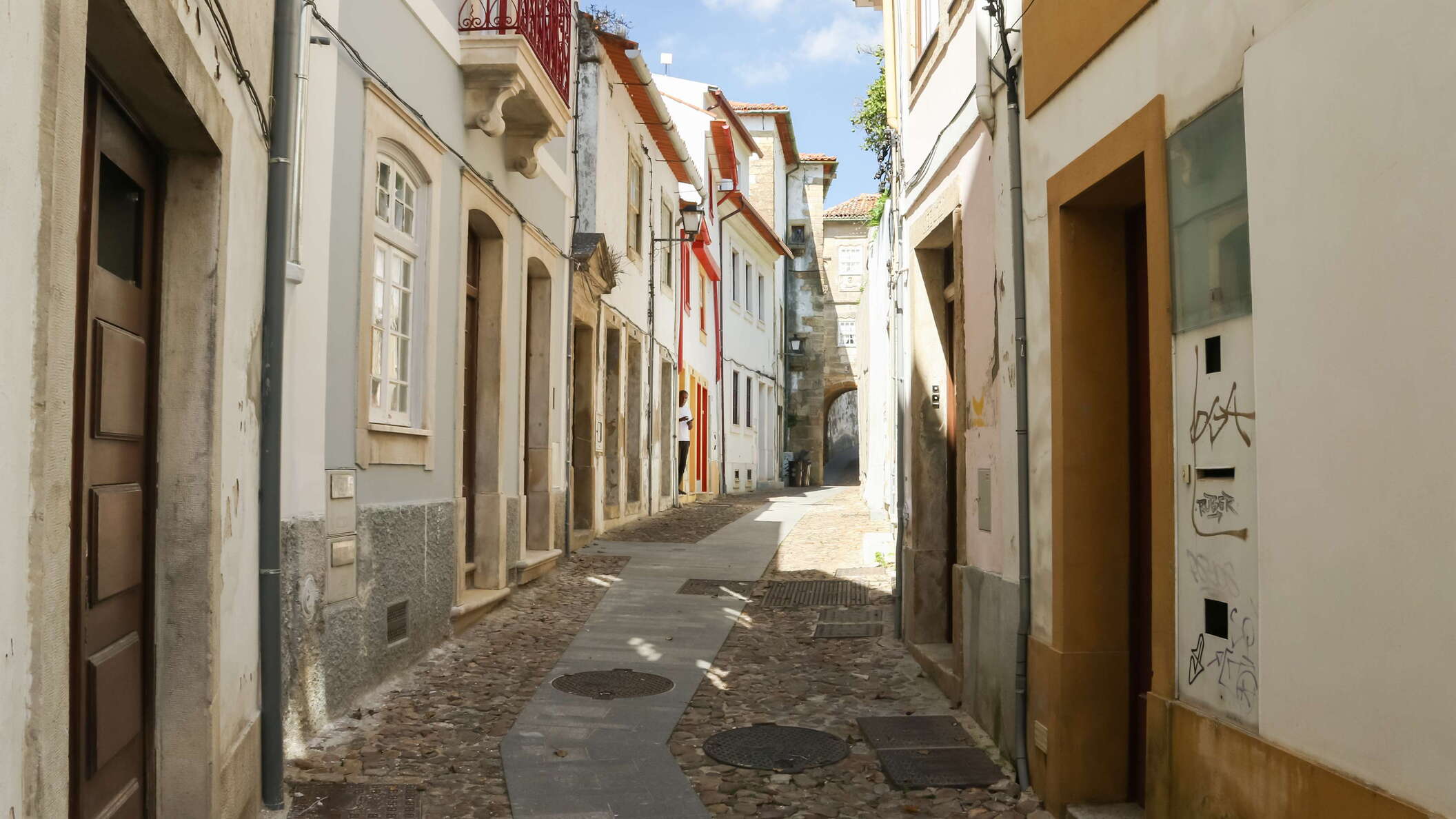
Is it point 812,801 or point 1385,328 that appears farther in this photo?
point 812,801

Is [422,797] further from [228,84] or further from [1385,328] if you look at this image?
[1385,328]

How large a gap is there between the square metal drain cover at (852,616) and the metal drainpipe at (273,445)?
5.01 m

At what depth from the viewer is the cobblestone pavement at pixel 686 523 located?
1398 cm

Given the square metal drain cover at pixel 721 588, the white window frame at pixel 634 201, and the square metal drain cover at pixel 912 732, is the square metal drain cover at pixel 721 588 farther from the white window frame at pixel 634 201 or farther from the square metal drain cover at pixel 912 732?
the white window frame at pixel 634 201

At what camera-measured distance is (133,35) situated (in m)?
2.95

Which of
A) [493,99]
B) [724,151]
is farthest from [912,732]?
[724,151]

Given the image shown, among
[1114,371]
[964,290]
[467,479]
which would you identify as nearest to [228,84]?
[1114,371]

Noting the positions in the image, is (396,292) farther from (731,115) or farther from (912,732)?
(731,115)

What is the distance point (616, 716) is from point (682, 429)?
42.7 ft

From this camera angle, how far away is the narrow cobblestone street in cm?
501

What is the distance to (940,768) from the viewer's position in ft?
17.7

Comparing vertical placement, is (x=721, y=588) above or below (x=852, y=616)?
above

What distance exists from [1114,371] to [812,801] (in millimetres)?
2160

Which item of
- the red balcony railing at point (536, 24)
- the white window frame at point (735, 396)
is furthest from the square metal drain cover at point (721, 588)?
the white window frame at point (735, 396)
